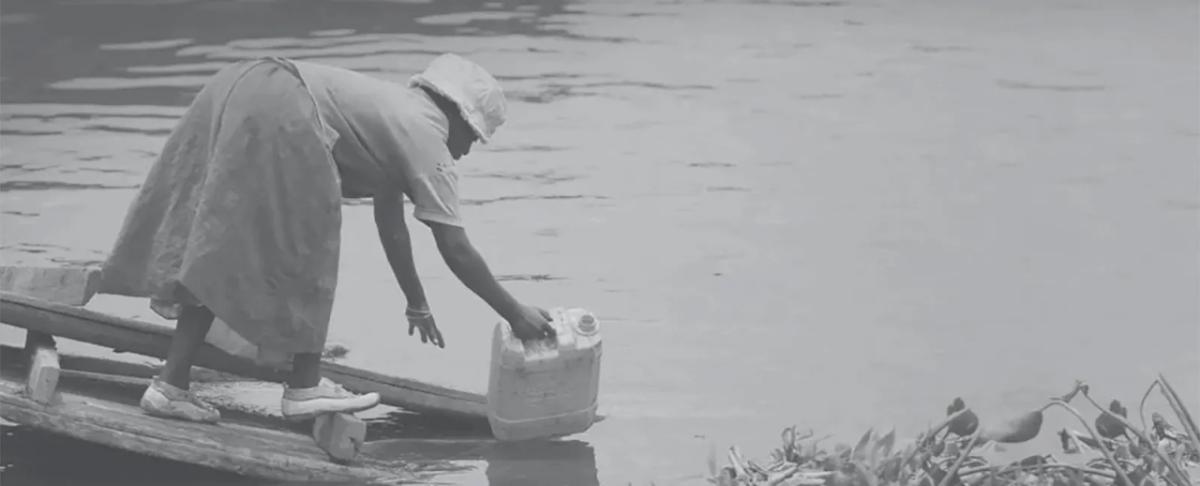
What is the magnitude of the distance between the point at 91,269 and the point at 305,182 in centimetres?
76

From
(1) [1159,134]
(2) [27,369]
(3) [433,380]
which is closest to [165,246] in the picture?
(2) [27,369]

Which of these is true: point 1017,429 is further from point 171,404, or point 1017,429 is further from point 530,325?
point 171,404

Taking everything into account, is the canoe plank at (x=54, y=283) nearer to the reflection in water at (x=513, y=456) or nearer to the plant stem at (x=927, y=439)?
the reflection in water at (x=513, y=456)

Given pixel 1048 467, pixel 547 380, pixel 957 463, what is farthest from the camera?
pixel 547 380

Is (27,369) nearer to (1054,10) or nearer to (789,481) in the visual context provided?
(789,481)

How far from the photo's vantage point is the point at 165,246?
5.29m

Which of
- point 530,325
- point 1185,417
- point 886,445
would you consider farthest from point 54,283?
point 1185,417

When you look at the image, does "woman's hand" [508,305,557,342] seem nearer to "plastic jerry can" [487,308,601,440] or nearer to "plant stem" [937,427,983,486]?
"plastic jerry can" [487,308,601,440]

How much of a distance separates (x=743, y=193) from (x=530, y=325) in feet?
12.1

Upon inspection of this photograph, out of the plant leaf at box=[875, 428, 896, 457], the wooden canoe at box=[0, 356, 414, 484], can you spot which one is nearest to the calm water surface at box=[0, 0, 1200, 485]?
the wooden canoe at box=[0, 356, 414, 484]

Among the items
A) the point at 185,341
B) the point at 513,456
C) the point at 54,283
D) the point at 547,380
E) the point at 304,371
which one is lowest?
the point at 513,456

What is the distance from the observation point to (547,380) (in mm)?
5633

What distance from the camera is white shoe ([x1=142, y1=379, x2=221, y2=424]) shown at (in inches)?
208

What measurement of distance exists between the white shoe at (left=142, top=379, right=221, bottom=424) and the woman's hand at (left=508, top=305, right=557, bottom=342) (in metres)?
0.91
